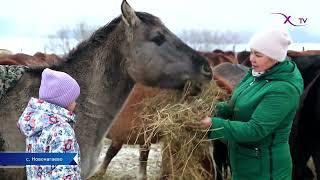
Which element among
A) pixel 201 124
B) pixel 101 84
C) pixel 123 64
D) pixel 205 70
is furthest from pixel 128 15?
pixel 201 124

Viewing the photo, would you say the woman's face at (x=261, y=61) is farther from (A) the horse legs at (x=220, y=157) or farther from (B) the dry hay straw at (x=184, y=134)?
(A) the horse legs at (x=220, y=157)

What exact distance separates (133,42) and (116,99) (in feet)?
1.78

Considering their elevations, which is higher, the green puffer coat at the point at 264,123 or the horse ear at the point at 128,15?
the horse ear at the point at 128,15

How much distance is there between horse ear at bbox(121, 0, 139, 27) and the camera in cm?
417

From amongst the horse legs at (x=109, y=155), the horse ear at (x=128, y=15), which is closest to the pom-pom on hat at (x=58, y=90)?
the horse ear at (x=128, y=15)

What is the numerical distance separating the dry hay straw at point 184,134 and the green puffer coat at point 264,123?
302mm

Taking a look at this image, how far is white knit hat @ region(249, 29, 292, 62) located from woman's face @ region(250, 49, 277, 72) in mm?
36

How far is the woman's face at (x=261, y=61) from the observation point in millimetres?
3281

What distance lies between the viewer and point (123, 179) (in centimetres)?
743

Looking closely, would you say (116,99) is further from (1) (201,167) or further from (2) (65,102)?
(2) (65,102)

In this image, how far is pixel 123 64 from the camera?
435 cm

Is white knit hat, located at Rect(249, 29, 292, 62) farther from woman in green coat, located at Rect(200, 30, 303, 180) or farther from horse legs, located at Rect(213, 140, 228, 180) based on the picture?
horse legs, located at Rect(213, 140, 228, 180)

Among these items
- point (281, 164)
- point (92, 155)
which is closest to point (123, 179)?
point (92, 155)

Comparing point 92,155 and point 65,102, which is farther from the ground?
point 65,102
